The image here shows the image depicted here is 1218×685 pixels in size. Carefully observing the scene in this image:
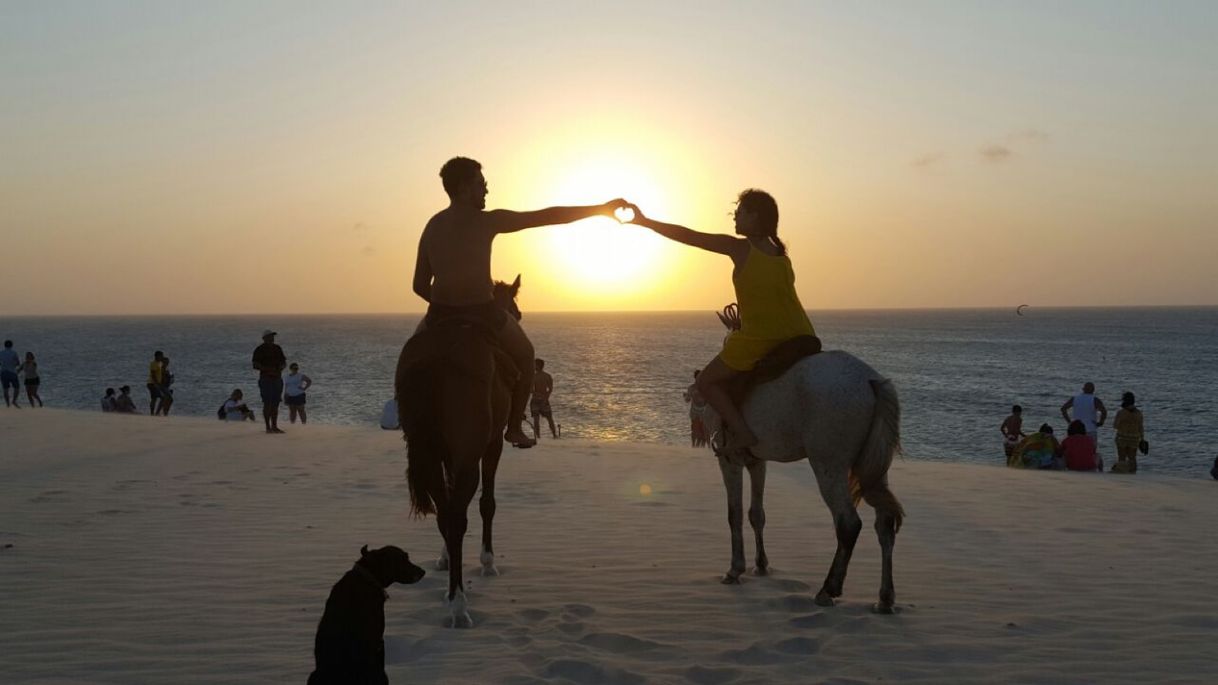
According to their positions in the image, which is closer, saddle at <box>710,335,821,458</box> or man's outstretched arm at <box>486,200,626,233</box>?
man's outstretched arm at <box>486,200,626,233</box>

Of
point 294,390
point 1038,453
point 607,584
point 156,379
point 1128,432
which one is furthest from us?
point 156,379

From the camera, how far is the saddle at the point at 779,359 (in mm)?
7246

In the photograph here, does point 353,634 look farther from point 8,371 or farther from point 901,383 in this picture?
point 901,383

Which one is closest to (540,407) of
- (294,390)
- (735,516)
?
(294,390)

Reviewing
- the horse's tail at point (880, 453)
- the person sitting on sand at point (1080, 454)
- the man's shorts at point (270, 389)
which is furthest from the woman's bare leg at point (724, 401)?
the man's shorts at point (270, 389)

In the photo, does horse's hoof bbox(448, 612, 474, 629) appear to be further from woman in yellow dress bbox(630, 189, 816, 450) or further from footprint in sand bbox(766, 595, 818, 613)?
woman in yellow dress bbox(630, 189, 816, 450)

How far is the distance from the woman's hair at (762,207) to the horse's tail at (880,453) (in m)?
1.39

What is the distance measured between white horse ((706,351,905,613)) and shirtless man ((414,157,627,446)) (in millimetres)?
2059

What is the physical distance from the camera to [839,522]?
6.91m

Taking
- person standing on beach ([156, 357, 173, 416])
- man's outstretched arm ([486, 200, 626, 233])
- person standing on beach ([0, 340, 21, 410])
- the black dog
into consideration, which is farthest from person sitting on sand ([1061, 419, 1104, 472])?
person standing on beach ([0, 340, 21, 410])

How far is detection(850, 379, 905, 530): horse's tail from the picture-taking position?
6824 millimetres

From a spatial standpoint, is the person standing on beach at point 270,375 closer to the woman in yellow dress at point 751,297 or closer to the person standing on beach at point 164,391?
the person standing on beach at point 164,391

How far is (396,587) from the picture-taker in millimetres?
7516

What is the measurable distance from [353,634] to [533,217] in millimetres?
3422
